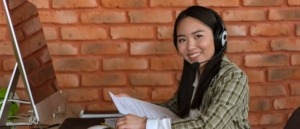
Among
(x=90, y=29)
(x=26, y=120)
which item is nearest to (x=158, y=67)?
(x=90, y=29)

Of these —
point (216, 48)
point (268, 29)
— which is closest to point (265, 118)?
point (268, 29)

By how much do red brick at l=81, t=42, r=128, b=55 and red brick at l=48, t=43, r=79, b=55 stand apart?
0.14 ft

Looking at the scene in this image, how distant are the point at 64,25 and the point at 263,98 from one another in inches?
38.2

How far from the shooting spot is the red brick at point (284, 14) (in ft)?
6.97

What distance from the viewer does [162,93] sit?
7.11ft

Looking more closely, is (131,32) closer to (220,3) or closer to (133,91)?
(133,91)

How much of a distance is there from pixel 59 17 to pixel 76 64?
8.8 inches

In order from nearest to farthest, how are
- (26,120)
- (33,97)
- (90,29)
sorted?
(33,97) < (26,120) < (90,29)

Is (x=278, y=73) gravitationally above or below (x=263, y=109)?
above

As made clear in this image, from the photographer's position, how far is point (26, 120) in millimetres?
1743

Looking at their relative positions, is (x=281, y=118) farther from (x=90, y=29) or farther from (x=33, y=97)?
(x=33, y=97)

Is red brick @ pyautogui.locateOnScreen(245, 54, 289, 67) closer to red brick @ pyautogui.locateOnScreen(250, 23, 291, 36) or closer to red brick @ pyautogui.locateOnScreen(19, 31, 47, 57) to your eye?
red brick @ pyautogui.locateOnScreen(250, 23, 291, 36)

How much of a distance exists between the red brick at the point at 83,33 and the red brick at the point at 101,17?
36mm

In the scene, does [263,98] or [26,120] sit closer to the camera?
[26,120]
